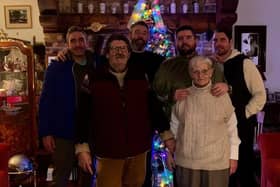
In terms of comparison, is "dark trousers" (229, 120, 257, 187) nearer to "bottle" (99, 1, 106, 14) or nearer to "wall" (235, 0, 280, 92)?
"wall" (235, 0, 280, 92)

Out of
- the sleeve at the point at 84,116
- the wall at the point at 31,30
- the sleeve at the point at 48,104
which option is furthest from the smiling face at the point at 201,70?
the wall at the point at 31,30

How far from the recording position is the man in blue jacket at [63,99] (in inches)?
104

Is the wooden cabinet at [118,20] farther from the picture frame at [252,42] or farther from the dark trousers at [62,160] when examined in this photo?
the dark trousers at [62,160]

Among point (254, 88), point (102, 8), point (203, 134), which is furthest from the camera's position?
point (102, 8)

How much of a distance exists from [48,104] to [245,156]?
1458mm

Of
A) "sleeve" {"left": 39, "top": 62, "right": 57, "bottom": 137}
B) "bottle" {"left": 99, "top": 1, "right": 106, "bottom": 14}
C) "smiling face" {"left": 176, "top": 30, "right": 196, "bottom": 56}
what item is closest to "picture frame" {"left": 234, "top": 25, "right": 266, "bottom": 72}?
"bottle" {"left": 99, "top": 1, "right": 106, "bottom": 14}

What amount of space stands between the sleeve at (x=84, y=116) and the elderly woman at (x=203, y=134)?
511mm

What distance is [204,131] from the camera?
87.6 inches

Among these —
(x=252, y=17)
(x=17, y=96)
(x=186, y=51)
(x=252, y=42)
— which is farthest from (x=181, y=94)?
(x=252, y=17)

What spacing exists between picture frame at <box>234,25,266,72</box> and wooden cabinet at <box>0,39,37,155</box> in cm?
235

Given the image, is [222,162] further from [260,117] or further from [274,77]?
[274,77]

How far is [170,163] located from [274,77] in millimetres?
2839

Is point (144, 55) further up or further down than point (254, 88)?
further up

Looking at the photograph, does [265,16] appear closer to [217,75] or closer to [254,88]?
[254,88]
